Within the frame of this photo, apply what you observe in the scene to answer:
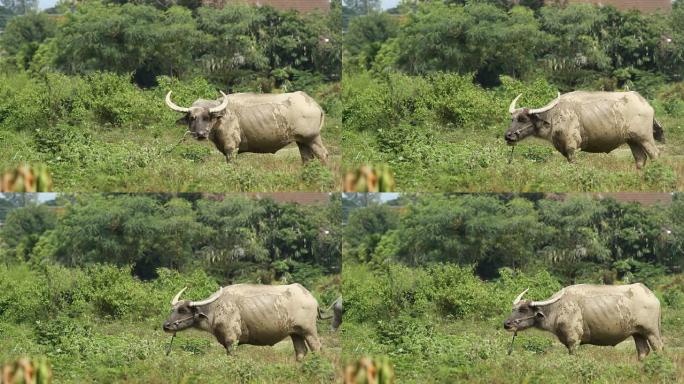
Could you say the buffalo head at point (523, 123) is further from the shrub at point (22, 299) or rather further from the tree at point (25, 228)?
the shrub at point (22, 299)

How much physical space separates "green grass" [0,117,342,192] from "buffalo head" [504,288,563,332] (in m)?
3.20

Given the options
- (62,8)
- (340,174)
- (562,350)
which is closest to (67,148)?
(62,8)

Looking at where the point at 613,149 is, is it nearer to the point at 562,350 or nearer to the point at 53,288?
the point at 562,350

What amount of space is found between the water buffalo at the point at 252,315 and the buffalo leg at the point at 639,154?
17.2ft

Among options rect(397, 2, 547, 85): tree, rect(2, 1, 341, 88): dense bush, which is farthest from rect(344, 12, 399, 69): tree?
rect(397, 2, 547, 85): tree

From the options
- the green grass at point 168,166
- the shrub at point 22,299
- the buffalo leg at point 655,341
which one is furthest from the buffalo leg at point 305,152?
the buffalo leg at point 655,341

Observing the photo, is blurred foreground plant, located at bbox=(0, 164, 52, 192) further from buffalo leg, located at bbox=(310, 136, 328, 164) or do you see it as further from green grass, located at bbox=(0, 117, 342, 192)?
buffalo leg, located at bbox=(310, 136, 328, 164)

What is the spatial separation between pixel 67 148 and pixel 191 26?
8.63ft

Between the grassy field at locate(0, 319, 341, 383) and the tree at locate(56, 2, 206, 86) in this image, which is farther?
the tree at locate(56, 2, 206, 86)

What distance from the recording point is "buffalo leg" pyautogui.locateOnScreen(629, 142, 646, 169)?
76.4 feet

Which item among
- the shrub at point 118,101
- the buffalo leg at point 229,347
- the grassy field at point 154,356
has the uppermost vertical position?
the shrub at point 118,101

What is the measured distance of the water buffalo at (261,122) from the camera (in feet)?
74.6

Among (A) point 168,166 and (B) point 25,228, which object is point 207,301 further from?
(B) point 25,228

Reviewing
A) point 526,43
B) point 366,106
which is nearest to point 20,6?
point 366,106
